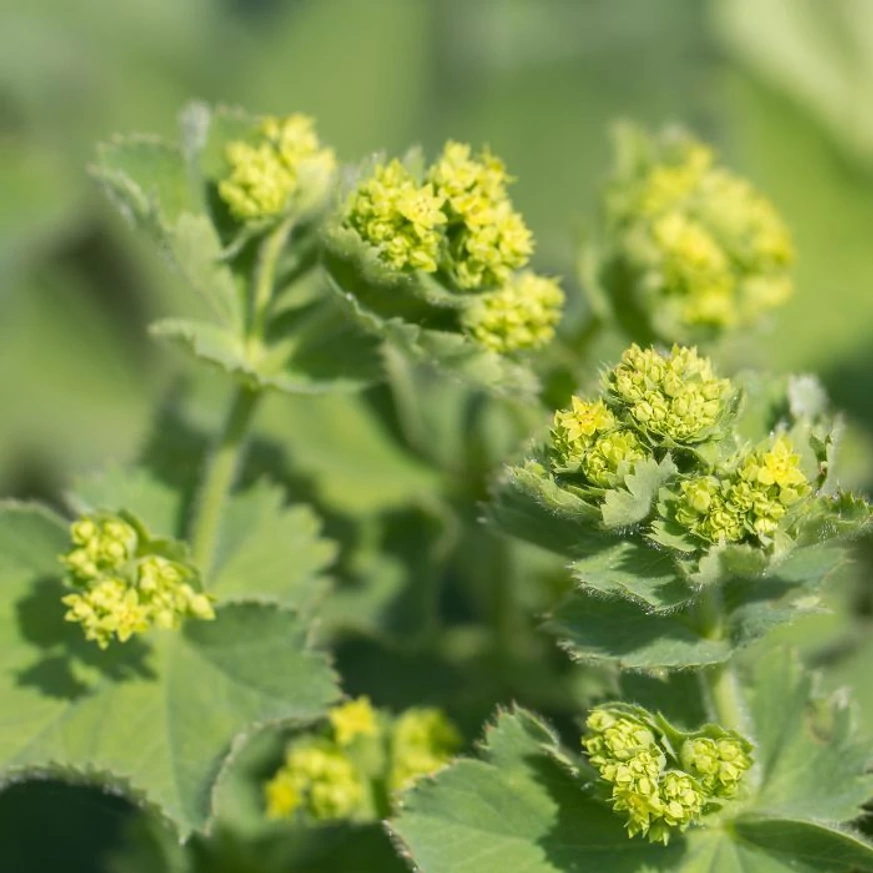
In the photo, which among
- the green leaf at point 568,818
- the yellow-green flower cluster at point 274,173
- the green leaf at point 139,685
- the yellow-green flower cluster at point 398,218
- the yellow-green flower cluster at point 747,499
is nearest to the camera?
the yellow-green flower cluster at point 747,499

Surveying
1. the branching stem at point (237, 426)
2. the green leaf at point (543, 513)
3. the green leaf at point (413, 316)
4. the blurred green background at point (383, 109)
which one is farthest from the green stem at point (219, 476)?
the blurred green background at point (383, 109)

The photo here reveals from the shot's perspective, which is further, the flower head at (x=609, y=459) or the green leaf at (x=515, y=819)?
the green leaf at (x=515, y=819)

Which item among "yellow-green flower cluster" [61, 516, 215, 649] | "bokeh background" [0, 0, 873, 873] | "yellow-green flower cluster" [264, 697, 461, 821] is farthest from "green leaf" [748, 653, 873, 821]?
"bokeh background" [0, 0, 873, 873]

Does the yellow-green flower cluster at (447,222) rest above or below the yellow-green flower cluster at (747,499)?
above

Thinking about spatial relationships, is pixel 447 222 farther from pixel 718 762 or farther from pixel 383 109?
pixel 383 109

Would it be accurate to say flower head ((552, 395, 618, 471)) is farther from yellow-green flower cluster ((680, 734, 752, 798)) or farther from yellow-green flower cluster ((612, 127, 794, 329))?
yellow-green flower cluster ((612, 127, 794, 329))

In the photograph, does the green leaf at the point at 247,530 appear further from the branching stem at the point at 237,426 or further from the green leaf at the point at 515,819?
the green leaf at the point at 515,819

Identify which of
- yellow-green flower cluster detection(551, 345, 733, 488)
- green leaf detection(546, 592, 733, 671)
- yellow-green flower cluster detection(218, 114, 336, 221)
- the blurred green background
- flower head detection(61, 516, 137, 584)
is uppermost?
the blurred green background
